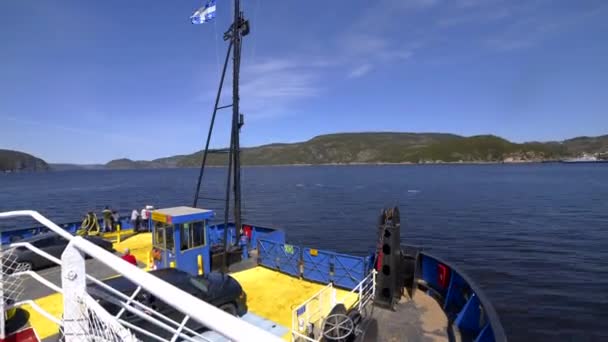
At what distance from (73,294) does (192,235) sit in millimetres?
11386

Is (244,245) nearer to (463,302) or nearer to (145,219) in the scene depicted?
(145,219)

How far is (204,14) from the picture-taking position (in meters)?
16.3

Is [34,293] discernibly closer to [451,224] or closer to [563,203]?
[451,224]

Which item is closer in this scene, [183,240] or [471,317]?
[471,317]

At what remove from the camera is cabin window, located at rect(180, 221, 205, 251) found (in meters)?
13.0

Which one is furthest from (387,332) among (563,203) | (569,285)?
(563,203)

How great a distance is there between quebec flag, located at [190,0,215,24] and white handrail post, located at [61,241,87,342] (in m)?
16.4

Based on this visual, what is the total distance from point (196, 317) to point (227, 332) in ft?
0.80

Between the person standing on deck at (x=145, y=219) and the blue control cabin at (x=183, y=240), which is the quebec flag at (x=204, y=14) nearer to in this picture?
the blue control cabin at (x=183, y=240)

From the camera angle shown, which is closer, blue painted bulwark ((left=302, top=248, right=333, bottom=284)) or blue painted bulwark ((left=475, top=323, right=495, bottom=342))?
blue painted bulwark ((left=475, top=323, right=495, bottom=342))

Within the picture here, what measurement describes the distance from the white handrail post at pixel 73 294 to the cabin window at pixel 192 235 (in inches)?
429

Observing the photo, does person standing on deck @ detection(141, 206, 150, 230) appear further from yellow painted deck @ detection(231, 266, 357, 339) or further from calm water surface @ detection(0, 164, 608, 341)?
calm water surface @ detection(0, 164, 608, 341)

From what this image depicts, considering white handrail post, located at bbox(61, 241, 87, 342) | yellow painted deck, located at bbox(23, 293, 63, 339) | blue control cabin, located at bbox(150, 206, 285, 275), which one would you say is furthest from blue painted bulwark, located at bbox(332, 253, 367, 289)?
white handrail post, located at bbox(61, 241, 87, 342)

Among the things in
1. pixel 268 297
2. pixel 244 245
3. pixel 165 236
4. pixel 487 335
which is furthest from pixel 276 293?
pixel 487 335
